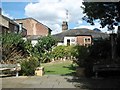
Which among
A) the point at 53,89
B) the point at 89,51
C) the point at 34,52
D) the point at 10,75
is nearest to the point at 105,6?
the point at 53,89

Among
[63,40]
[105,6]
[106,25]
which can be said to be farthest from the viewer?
[63,40]

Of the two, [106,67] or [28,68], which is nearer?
[106,67]

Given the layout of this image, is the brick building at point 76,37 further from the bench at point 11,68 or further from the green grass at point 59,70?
the bench at point 11,68

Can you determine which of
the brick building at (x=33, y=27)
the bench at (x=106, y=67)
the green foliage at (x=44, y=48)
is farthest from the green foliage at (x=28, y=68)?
the brick building at (x=33, y=27)

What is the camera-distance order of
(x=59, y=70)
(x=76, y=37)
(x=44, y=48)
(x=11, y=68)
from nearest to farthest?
(x=11, y=68), (x=59, y=70), (x=44, y=48), (x=76, y=37)

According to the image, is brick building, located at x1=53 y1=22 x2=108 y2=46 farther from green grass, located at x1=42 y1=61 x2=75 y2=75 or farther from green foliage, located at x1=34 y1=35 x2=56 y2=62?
green grass, located at x1=42 y1=61 x2=75 y2=75

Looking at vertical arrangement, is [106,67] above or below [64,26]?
below

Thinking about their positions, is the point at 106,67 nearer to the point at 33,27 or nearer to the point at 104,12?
the point at 104,12

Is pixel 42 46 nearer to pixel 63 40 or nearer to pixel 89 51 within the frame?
pixel 89 51

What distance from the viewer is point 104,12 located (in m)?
12.5

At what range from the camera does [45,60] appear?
110 ft

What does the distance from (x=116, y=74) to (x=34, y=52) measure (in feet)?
58.1

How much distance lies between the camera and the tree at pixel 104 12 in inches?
488

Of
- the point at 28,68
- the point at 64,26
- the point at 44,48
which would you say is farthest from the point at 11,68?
the point at 64,26
